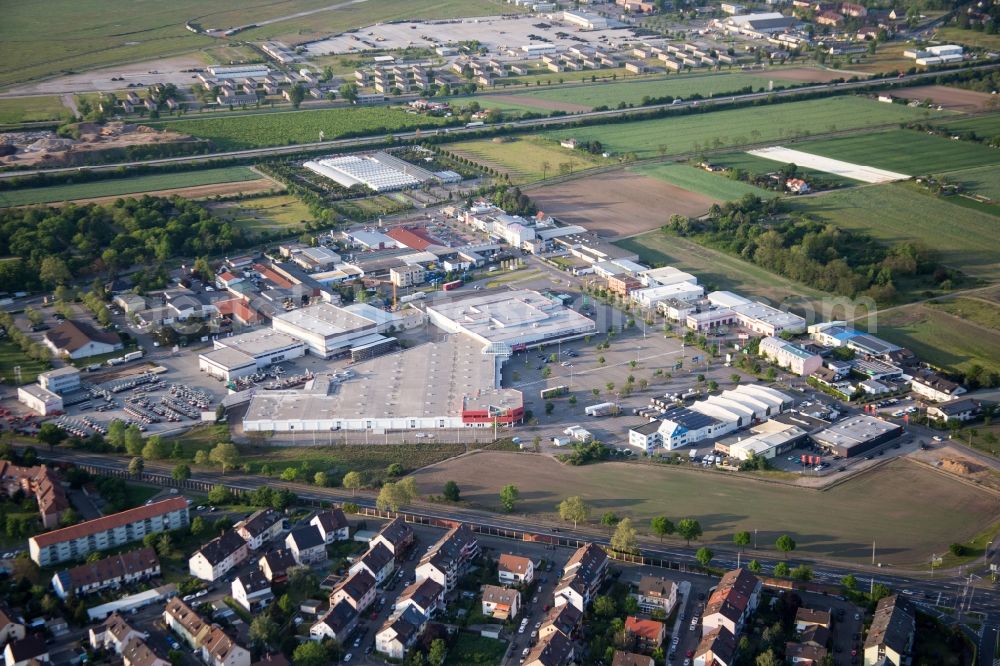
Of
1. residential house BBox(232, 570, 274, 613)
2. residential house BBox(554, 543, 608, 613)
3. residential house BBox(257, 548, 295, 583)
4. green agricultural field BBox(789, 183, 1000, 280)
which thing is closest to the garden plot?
green agricultural field BBox(789, 183, 1000, 280)

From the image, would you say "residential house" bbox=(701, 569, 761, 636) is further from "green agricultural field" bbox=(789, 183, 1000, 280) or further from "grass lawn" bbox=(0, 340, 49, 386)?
"green agricultural field" bbox=(789, 183, 1000, 280)

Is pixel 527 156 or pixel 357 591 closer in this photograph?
pixel 357 591

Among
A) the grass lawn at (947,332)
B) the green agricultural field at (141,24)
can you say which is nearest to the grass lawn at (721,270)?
the grass lawn at (947,332)

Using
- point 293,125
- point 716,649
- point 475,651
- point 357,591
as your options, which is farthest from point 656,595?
point 293,125

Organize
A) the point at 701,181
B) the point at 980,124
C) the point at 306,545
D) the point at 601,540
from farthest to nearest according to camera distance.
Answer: the point at 980,124 < the point at 701,181 < the point at 601,540 < the point at 306,545

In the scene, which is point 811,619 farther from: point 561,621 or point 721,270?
point 721,270

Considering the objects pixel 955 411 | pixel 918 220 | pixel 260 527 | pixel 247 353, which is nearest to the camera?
pixel 260 527
